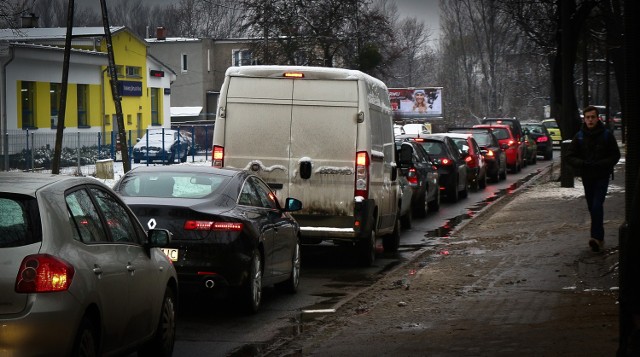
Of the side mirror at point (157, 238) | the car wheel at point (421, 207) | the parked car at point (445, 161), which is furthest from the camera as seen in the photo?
the parked car at point (445, 161)

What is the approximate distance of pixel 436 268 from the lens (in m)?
15.6

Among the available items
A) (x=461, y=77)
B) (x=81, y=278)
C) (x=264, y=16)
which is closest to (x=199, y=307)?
(x=81, y=278)

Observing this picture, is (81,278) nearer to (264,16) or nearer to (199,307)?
(199,307)

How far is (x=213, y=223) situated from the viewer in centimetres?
1131

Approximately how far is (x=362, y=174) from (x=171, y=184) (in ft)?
12.3

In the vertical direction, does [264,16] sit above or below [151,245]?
above

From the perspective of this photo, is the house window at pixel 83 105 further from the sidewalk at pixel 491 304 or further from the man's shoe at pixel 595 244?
the man's shoe at pixel 595 244

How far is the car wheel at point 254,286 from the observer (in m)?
11.5

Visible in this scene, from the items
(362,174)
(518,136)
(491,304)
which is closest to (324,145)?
(362,174)

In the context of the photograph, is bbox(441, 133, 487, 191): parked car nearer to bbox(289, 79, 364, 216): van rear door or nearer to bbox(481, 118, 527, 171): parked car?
bbox(481, 118, 527, 171): parked car

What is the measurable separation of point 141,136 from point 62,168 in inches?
528

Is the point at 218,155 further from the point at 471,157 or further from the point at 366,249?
the point at 471,157

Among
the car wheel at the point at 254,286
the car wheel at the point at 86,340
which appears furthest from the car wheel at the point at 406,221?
the car wheel at the point at 86,340

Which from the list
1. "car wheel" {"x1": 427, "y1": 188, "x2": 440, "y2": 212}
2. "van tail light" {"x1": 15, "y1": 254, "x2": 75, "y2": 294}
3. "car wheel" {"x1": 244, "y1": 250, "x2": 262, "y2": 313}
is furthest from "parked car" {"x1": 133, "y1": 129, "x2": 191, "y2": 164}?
"van tail light" {"x1": 15, "y1": 254, "x2": 75, "y2": 294}
